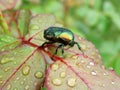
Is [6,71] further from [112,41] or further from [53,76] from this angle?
[112,41]

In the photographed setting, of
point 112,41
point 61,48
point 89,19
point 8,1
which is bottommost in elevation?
point 112,41

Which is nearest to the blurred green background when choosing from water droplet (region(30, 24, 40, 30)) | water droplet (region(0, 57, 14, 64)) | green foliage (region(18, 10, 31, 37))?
green foliage (region(18, 10, 31, 37))

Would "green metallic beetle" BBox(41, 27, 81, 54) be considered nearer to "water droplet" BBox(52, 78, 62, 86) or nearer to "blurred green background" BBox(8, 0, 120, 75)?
"water droplet" BBox(52, 78, 62, 86)

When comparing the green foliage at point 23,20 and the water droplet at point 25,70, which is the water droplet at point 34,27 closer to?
the green foliage at point 23,20

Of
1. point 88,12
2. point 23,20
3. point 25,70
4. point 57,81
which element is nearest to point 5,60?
point 25,70

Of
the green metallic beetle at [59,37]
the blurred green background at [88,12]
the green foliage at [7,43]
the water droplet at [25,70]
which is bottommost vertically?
the blurred green background at [88,12]

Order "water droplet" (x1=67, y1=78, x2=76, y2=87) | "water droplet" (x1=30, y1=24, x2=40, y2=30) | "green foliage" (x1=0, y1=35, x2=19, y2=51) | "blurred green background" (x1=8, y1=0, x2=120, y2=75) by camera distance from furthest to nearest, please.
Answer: "blurred green background" (x1=8, y1=0, x2=120, y2=75) → "water droplet" (x1=30, y1=24, x2=40, y2=30) → "green foliage" (x1=0, y1=35, x2=19, y2=51) → "water droplet" (x1=67, y1=78, x2=76, y2=87)

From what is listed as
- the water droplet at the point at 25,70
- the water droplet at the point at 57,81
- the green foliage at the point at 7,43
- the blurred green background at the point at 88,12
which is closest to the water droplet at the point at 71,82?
the water droplet at the point at 57,81

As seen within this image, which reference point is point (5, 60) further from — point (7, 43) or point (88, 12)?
point (88, 12)

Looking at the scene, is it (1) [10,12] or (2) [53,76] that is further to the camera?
(1) [10,12]

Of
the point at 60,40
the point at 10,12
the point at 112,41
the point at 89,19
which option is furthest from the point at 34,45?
the point at 112,41

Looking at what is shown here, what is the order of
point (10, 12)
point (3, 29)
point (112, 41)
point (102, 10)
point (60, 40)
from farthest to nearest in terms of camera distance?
point (112, 41) → point (102, 10) → point (10, 12) → point (3, 29) → point (60, 40)
